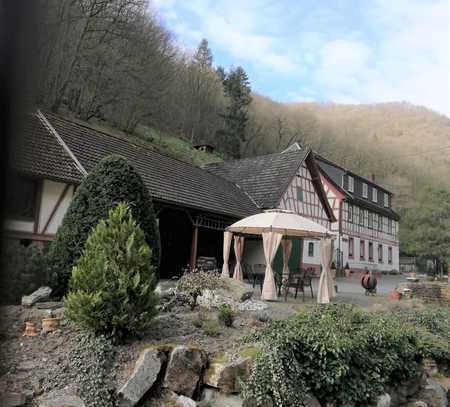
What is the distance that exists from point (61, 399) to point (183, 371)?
1334 mm

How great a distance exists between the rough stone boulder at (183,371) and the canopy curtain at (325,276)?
6.26 m

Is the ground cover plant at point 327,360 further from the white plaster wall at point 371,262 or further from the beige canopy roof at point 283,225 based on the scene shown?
the white plaster wall at point 371,262

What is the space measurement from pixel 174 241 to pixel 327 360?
11941 mm

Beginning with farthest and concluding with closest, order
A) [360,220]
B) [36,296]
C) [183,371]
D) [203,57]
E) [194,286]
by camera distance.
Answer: [203,57] < [360,220] < [194,286] < [36,296] < [183,371]

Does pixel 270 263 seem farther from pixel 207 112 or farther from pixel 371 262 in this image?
pixel 207 112

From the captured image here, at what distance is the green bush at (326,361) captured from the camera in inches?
180

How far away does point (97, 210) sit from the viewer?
706 cm

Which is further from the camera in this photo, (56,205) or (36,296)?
(56,205)

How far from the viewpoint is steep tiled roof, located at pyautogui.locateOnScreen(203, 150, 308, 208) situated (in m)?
19.3

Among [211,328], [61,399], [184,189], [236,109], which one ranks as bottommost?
[61,399]

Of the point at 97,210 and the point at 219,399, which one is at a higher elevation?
the point at 97,210

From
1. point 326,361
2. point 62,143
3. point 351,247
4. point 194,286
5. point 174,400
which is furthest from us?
point 351,247

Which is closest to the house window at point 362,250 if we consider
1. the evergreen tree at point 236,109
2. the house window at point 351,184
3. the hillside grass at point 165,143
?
the house window at point 351,184

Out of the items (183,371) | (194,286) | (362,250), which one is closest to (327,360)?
(183,371)
